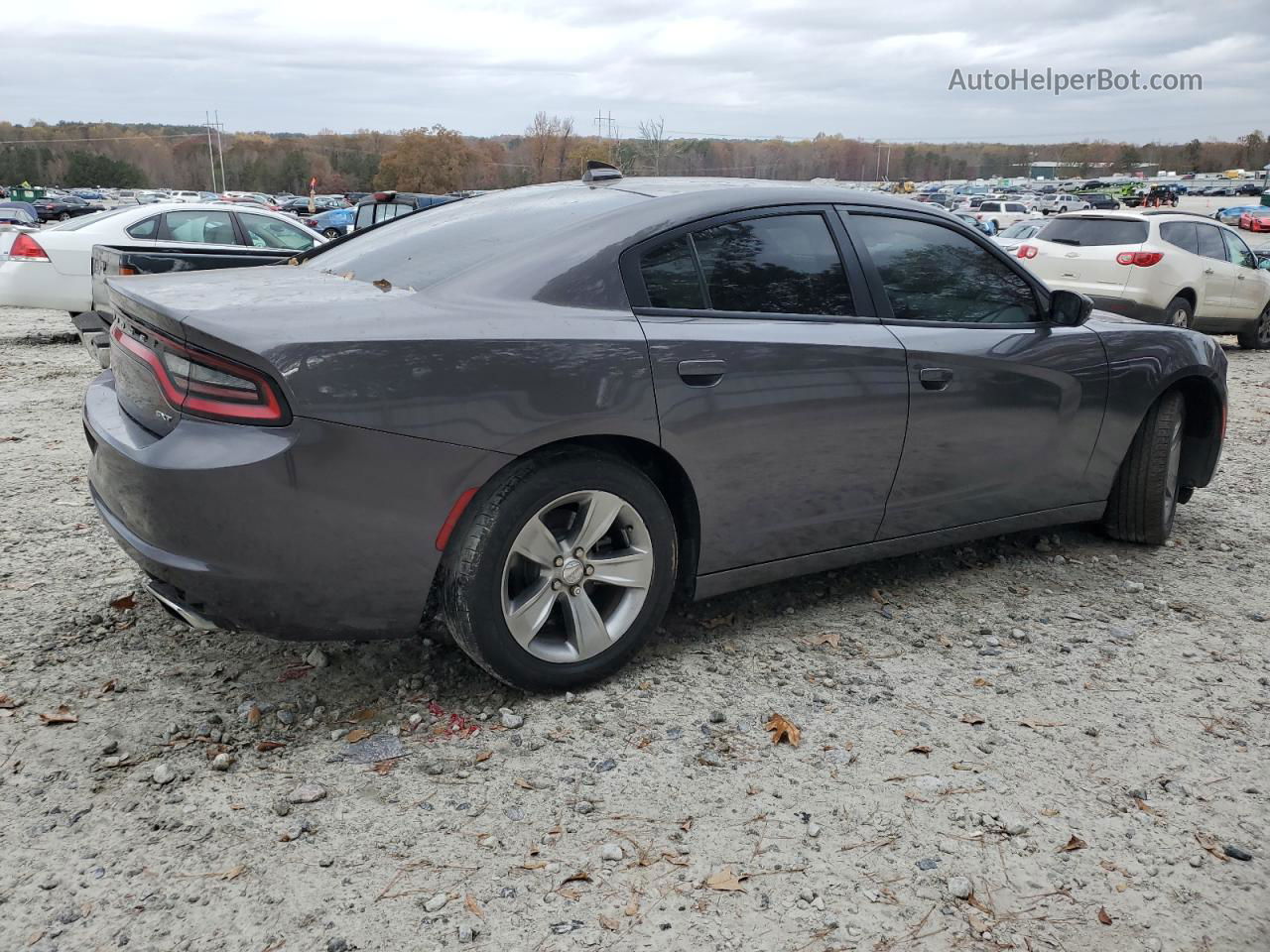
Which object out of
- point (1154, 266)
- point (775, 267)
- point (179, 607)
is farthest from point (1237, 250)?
point (179, 607)

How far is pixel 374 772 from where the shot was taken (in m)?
2.81

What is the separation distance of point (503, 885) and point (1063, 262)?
11779 millimetres

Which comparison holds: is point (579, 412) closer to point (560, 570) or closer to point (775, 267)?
point (560, 570)

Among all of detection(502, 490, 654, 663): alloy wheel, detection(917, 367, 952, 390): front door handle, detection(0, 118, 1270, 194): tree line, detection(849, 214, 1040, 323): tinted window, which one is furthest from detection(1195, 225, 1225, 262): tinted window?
detection(0, 118, 1270, 194): tree line

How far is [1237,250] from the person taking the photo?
13125 millimetres

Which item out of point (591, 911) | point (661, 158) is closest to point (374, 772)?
point (591, 911)

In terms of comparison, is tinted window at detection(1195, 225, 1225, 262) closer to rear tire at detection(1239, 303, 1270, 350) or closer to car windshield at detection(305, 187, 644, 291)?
rear tire at detection(1239, 303, 1270, 350)

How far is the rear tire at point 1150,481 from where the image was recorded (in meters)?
4.66

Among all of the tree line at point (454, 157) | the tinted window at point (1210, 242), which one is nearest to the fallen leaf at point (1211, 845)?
the tinted window at point (1210, 242)

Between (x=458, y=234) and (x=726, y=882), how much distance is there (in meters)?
2.27

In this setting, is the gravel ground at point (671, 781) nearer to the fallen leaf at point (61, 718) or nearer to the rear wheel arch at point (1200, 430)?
the fallen leaf at point (61, 718)

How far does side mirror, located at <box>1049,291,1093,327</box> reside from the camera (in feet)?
14.0

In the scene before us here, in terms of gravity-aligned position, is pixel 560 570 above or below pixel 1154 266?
below

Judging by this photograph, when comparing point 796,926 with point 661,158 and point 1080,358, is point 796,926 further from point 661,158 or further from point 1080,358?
point 661,158
